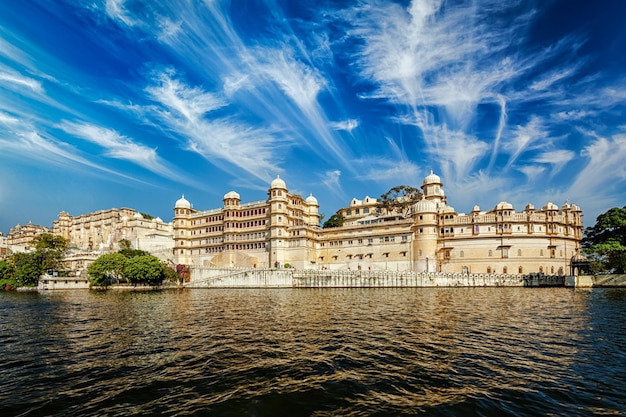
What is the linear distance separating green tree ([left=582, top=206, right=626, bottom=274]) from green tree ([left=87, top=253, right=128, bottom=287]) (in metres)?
80.5

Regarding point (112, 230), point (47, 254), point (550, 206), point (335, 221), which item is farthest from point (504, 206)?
point (112, 230)

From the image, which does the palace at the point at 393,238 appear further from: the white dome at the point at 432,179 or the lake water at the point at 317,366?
the lake water at the point at 317,366

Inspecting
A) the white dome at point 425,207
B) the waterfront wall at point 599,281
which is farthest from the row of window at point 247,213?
the waterfront wall at point 599,281

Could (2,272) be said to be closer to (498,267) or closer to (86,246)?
(86,246)

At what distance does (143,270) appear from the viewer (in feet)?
213

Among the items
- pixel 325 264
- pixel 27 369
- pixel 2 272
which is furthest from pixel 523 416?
pixel 2 272

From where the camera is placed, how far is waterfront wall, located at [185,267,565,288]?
61.0 metres

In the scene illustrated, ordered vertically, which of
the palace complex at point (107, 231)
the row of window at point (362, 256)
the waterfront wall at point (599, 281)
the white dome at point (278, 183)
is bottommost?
the waterfront wall at point (599, 281)

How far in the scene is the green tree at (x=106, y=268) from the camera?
6569 cm

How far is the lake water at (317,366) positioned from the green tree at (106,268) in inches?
1663

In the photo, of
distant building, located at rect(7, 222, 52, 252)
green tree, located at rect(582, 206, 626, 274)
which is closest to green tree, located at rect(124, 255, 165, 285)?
green tree, located at rect(582, 206, 626, 274)

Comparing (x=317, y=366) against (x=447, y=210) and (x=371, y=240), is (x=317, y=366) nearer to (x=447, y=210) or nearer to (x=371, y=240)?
(x=371, y=240)

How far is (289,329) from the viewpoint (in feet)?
71.3

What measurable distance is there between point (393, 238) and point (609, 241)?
36560mm
